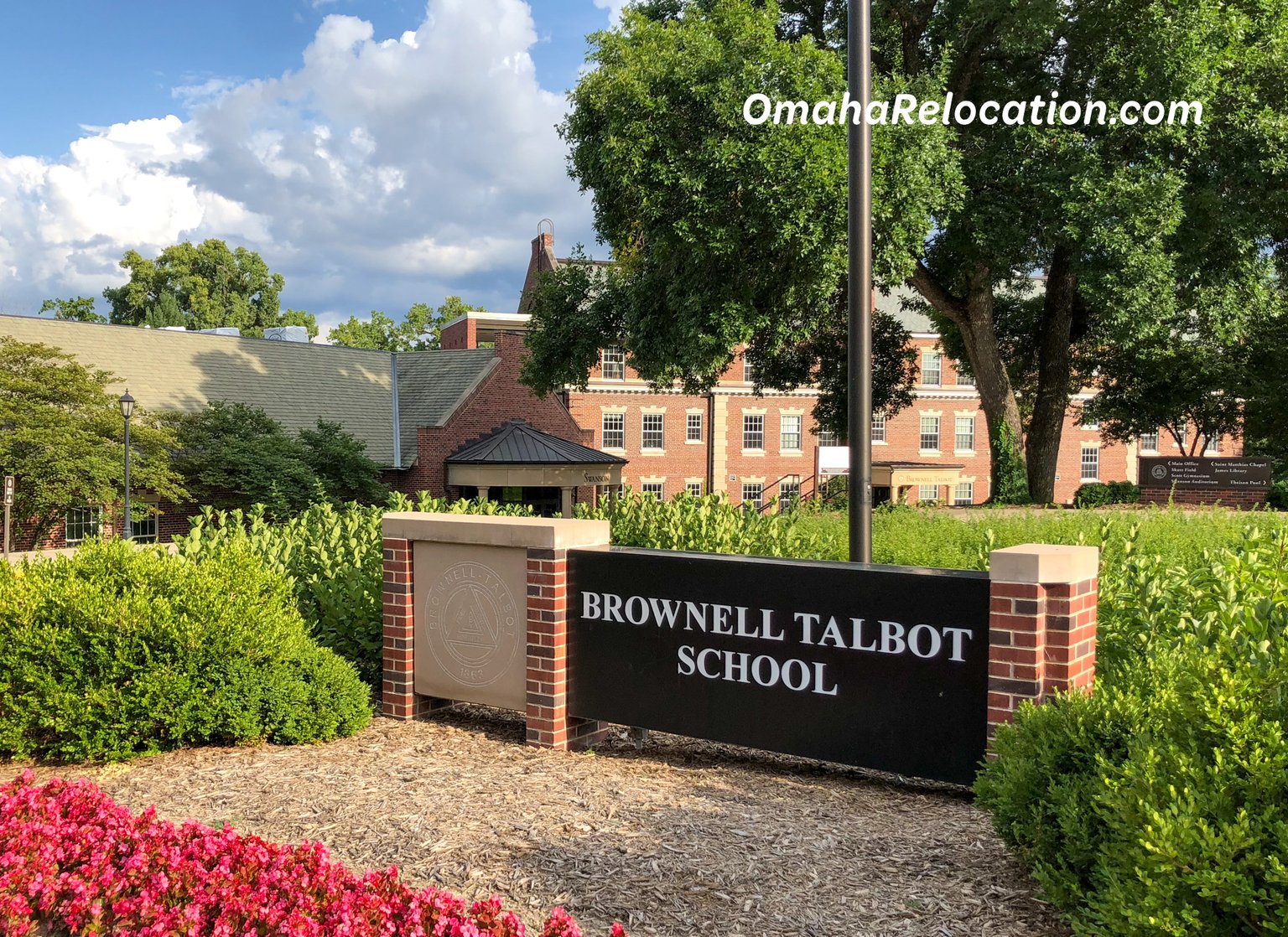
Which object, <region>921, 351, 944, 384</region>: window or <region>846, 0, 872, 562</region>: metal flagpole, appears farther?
<region>921, 351, 944, 384</region>: window

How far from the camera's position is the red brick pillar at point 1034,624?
518 centimetres

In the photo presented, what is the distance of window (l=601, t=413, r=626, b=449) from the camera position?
153 ft

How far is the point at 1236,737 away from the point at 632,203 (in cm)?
1815

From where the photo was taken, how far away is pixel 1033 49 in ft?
64.9

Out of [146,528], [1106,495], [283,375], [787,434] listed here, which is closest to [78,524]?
[146,528]

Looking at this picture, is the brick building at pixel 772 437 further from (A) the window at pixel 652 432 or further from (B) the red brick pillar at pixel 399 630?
(B) the red brick pillar at pixel 399 630

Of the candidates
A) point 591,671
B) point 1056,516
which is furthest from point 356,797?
point 1056,516

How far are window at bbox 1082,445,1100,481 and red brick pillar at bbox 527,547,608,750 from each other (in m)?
51.5

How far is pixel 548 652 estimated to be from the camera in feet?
22.7

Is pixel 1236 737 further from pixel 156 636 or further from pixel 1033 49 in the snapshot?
pixel 1033 49

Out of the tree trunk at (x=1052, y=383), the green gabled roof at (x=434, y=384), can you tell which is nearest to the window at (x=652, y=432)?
the green gabled roof at (x=434, y=384)

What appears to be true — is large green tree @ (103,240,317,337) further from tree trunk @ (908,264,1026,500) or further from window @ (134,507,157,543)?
tree trunk @ (908,264,1026,500)

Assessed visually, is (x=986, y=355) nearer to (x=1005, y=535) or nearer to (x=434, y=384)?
(x=1005, y=535)

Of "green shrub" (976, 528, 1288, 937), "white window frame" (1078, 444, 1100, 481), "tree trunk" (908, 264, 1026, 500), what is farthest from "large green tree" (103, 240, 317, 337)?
"green shrub" (976, 528, 1288, 937)
